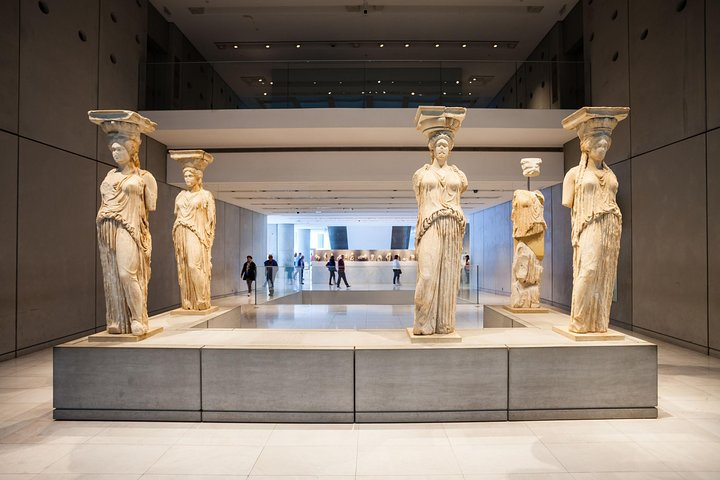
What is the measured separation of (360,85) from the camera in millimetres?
9922

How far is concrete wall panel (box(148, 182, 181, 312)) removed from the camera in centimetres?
1030

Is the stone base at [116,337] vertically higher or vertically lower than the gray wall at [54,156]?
lower

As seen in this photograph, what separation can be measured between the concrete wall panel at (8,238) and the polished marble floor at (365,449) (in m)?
2.35

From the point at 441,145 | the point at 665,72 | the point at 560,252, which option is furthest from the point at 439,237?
the point at 560,252

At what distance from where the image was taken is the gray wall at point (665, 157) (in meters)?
6.47

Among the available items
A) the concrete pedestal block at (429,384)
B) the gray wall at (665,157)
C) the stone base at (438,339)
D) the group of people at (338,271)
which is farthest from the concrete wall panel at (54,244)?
the gray wall at (665,157)

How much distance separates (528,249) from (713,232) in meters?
2.53

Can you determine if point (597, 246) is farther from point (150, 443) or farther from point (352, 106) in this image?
Result: point (352, 106)

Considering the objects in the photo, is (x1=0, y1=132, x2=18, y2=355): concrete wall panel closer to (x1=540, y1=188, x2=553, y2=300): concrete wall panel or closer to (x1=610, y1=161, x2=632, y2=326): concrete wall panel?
(x1=610, y1=161, x2=632, y2=326): concrete wall panel

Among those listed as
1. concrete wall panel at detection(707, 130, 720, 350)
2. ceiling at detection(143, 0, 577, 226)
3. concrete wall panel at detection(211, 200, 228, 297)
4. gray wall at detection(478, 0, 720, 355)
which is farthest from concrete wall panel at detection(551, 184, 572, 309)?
concrete wall panel at detection(211, 200, 228, 297)

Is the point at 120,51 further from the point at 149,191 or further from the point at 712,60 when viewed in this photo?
the point at 712,60

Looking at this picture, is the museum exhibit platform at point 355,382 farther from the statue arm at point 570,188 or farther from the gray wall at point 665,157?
the gray wall at point 665,157

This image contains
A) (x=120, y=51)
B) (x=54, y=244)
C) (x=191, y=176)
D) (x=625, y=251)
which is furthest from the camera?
(x=120, y=51)

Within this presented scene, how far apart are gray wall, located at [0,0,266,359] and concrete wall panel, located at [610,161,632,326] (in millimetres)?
10117
